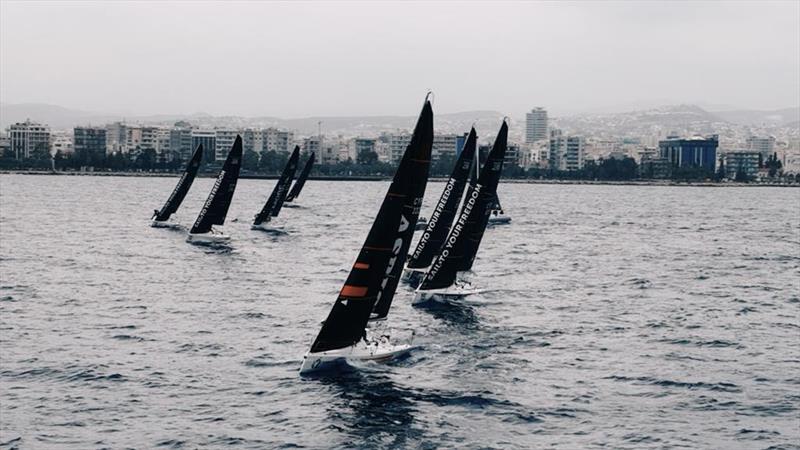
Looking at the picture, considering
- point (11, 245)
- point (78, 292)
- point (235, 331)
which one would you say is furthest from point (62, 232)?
point (235, 331)

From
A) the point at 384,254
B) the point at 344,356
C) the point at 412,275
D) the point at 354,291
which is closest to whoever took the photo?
the point at 344,356

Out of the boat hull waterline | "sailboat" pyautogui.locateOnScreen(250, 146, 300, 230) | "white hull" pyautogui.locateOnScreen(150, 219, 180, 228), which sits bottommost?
"white hull" pyautogui.locateOnScreen(150, 219, 180, 228)

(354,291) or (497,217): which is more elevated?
(354,291)

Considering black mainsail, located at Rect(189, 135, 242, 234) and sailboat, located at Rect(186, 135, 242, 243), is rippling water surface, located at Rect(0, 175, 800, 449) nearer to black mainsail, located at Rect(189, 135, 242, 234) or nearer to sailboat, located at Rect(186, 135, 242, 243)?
sailboat, located at Rect(186, 135, 242, 243)

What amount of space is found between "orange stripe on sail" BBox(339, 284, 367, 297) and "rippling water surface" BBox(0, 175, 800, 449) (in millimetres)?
1977

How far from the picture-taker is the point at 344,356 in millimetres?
28719

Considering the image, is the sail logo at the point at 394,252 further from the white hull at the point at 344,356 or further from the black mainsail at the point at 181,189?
the black mainsail at the point at 181,189

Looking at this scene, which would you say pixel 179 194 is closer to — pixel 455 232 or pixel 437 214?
pixel 437 214

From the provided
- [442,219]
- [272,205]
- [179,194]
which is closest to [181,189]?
[179,194]

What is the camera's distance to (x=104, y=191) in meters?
160

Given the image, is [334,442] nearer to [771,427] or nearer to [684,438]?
[684,438]

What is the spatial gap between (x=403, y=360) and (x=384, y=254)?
10.0ft

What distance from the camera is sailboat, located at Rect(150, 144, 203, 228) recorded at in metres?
77.4

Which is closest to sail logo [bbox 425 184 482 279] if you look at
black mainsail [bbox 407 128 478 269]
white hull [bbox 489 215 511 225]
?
black mainsail [bbox 407 128 478 269]
